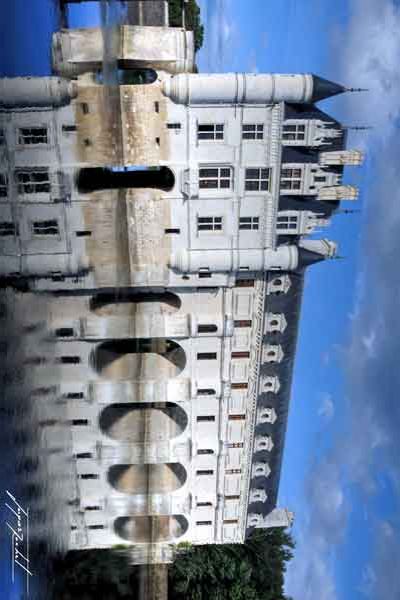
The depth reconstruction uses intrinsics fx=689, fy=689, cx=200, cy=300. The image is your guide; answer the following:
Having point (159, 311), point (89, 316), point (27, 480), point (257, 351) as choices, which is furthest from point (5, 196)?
point (257, 351)

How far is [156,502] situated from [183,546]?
2.78 meters

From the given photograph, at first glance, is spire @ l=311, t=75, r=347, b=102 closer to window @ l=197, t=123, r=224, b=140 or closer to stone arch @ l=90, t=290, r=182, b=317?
window @ l=197, t=123, r=224, b=140

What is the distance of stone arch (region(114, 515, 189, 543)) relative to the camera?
109 feet

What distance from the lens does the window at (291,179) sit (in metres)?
24.8

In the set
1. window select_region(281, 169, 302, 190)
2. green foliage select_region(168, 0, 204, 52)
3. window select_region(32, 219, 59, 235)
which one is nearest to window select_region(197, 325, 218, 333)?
window select_region(281, 169, 302, 190)

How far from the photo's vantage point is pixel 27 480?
21.3 m

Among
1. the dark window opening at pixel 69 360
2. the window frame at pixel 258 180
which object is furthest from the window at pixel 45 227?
the window frame at pixel 258 180

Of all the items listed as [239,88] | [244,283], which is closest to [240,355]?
[244,283]

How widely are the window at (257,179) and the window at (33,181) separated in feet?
23.0

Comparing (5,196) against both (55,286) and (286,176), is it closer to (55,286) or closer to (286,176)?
(55,286)

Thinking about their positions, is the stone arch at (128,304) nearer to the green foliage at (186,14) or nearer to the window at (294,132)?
the window at (294,132)

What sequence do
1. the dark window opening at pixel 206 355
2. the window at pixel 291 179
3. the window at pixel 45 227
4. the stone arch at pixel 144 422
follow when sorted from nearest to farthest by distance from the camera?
the window at pixel 45 227 → the window at pixel 291 179 → the dark window opening at pixel 206 355 → the stone arch at pixel 144 422

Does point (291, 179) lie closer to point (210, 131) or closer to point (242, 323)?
point (210, 131)

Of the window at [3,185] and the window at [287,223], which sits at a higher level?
the window at [3,185]
